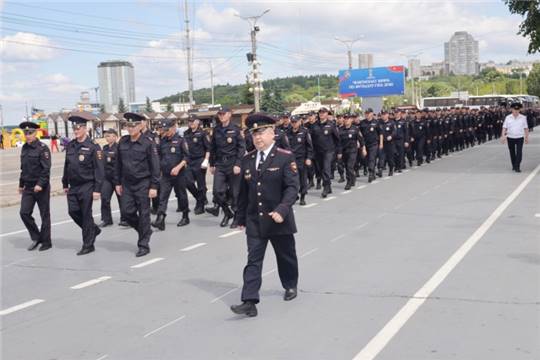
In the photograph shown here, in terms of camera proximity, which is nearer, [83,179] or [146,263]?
[146,263]

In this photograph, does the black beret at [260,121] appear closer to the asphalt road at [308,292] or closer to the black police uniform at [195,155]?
the asphalt road at [308,292]

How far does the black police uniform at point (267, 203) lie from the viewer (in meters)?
5.95

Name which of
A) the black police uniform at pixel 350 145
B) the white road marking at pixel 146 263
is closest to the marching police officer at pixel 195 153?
the white road marking at pixel 146 263

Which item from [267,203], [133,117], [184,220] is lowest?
[184,220]

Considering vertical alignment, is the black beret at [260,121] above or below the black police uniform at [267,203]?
above

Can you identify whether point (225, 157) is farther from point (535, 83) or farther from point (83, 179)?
point (535, 83)

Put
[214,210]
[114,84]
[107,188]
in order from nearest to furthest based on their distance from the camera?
[107,188]
[214,210]
[114,84]

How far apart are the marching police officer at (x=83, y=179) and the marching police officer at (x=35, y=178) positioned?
386 mm

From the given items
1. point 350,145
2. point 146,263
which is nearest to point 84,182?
point 146,263

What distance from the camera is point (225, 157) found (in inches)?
436

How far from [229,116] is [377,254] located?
12.2 ft

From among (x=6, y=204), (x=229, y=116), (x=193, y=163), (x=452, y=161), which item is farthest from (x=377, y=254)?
(x=452, y=161)

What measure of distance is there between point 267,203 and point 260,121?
0.71 m

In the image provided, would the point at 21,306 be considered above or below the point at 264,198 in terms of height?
below
